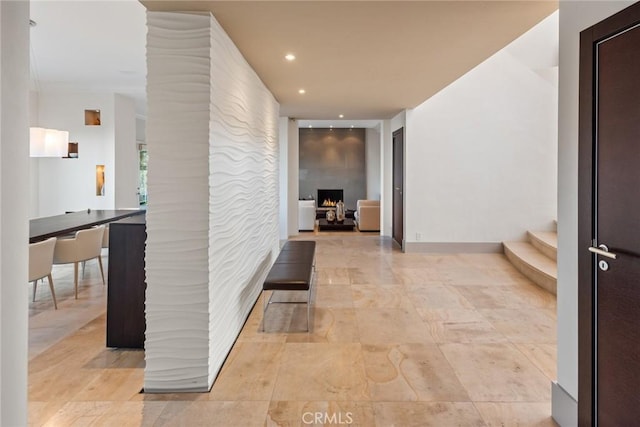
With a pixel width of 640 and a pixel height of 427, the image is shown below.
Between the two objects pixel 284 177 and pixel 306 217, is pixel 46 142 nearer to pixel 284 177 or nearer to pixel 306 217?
pixel 284 177

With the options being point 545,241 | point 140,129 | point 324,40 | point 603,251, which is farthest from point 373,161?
point 603,251

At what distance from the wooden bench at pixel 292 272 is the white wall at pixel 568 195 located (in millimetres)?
1984

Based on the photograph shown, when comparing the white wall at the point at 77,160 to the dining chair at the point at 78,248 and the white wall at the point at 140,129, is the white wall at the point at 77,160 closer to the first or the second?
the white wall at the point at 140,129

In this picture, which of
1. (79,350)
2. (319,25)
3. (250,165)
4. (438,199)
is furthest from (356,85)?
(79,350)

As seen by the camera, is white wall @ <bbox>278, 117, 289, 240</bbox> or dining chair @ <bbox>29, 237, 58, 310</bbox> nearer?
dining chair @ <bbox>29, 237, 58, 310</bbox>

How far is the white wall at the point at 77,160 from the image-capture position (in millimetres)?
7754

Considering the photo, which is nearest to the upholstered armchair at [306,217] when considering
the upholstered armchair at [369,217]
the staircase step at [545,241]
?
the upholstered armchair at [369,217]

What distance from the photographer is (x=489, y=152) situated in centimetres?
741

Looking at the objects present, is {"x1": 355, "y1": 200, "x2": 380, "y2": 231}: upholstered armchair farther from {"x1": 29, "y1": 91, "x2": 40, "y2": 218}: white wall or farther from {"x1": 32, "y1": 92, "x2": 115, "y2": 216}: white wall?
{"x1": 29, "y1": 91, "x2": 40, "y2": 218}: white wall

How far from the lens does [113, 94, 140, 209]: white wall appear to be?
7.98 meters

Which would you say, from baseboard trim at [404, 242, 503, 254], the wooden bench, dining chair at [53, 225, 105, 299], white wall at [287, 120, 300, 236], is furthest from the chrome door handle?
white wall at [287, 120, 300, 236]

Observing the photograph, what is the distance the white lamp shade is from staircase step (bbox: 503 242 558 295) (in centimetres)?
630

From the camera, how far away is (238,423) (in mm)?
2314

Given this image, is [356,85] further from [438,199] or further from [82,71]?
[82,71]
